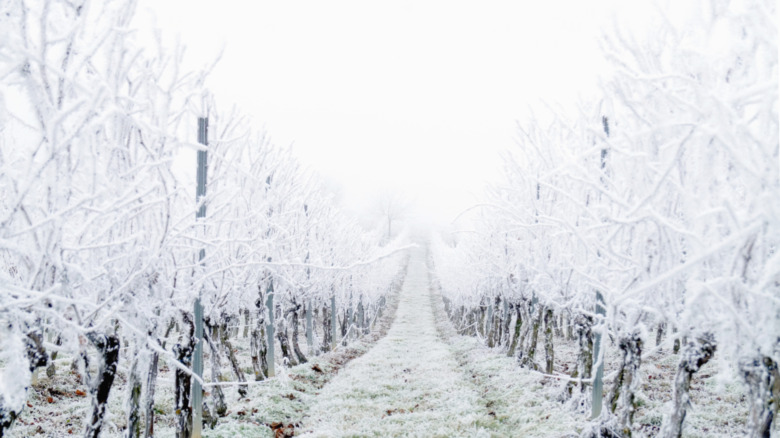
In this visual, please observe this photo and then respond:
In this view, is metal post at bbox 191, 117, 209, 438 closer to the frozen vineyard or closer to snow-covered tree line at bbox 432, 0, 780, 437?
the frozen vineyard

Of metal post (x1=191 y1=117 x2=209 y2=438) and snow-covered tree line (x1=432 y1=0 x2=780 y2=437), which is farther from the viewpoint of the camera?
metal post (x1=191 y1=117 x2=209 y2=438)

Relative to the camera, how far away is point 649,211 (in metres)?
3.10

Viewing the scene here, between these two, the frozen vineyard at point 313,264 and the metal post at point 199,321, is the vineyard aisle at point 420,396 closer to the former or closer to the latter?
the frozen vineyard at point 313,264

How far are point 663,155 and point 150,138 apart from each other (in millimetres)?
5378

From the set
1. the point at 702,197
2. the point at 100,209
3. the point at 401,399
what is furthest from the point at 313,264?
the point at 401,399

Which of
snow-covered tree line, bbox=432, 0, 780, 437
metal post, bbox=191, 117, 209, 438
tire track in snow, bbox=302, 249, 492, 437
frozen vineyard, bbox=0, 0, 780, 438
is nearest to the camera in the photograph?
snow-covered tree line, bbox=432, 0, 780, 437

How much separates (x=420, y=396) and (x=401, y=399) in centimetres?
45

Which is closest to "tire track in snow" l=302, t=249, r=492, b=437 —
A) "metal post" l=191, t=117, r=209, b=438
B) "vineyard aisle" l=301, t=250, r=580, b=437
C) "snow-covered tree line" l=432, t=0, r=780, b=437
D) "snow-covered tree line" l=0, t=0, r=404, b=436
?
"vineyard aisle" l=301, t=250, r=580, b=437

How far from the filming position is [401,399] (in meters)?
9.95

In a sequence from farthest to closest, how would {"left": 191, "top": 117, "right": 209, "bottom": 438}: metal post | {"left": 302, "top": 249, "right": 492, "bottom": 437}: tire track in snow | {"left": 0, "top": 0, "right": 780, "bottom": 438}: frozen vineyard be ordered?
1. {"left": 302, "top": 249, "right": 492, "bottom": 437}: tire track in snow
2. {"left": 191, "top": 117, "right": 209, "bottom": 438}: metal post
3. {"left": 0, "top": 0, "right": 780, "bottom": 438}: frozen vineyard

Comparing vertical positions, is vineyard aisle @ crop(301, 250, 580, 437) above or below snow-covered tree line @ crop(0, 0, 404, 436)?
below

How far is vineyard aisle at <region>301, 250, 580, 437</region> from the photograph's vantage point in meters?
7.71

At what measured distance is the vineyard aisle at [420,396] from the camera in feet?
25.3

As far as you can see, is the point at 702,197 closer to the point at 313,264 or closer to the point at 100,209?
the point at 313,264
